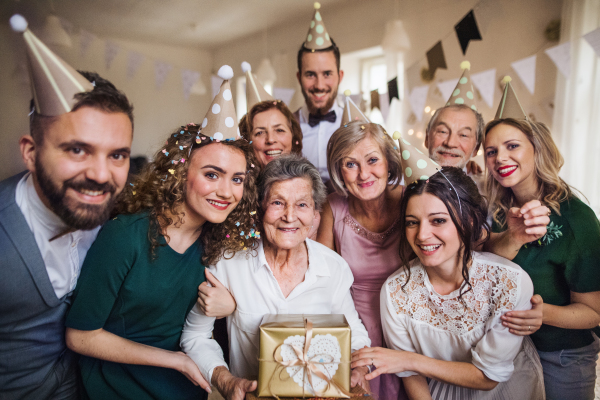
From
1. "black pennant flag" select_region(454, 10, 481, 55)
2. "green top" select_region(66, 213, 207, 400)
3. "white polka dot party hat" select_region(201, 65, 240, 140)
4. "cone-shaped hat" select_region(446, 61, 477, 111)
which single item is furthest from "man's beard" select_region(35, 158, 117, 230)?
"black pennant flag" select_region(454, 10, 481, 55)

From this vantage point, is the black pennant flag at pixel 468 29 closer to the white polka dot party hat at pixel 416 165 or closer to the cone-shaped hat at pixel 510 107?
the cone-shaped hat at pixel 510 107

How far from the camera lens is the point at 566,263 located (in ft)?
5.51

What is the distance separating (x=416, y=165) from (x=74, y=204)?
131 cm

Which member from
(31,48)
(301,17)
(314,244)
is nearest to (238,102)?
(301,17)

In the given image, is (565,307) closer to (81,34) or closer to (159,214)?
(159,214)

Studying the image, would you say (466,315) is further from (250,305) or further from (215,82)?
(215,82)

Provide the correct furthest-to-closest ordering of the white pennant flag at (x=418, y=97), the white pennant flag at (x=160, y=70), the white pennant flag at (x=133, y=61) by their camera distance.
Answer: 1. the white pennant flag at (x=418, y=97)
2. the white pennant flag at (x=160, y=70)
3. the white pennant flag at (x=133, y=61)

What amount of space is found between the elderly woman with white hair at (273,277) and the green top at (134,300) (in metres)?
0.12

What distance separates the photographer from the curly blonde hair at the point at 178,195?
1494mm

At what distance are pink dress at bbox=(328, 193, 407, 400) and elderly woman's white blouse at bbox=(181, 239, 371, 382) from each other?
0.25 m

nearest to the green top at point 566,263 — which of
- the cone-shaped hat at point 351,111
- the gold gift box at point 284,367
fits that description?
the gold gift box at point 284,367

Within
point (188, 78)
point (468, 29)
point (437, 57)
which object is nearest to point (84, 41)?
point (188, 78)

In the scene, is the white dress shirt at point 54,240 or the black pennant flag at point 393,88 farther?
the black pennant flag at point 393,88

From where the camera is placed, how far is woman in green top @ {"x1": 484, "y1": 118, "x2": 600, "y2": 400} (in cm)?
166
